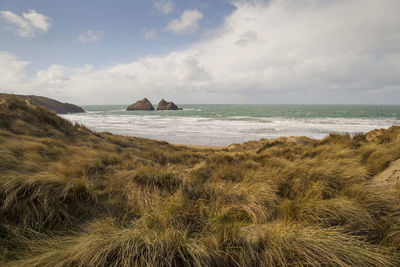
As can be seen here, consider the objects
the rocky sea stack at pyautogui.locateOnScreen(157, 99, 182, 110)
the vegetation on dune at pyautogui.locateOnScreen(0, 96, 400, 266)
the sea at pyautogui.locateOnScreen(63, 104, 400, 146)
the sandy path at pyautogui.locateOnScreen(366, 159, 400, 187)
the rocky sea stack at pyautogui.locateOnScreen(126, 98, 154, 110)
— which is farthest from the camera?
the rocky sea stack at pyautogui.locateOnScreen(126, 98, 154, 110)

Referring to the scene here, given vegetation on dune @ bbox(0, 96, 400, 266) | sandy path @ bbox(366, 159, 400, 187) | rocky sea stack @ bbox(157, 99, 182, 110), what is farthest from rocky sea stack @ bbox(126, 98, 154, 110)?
sandy path @ bbox(366, 159, 400, 187)

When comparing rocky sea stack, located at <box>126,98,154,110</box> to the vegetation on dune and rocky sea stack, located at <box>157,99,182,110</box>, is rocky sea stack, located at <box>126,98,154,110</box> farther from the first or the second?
the vegetation on dune

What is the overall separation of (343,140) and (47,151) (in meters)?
13.5

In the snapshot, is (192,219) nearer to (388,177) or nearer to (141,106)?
(388,177)

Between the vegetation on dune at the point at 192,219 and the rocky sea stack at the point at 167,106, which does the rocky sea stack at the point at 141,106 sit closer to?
the rocky sea stack at the point at 167,106

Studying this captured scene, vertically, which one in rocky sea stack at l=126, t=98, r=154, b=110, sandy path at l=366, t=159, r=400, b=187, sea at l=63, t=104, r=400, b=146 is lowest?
sea at l=63, t=104, r=400, b=146

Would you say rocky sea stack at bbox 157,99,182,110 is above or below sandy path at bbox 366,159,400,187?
above

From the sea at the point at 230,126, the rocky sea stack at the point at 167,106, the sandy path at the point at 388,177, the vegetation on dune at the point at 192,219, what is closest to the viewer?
the vegetation on dune at the point at 192,219

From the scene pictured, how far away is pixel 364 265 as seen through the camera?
6.20ft

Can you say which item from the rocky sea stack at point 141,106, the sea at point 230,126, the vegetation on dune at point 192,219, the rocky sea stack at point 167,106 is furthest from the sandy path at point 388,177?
the rocky sea stack at point 141,106

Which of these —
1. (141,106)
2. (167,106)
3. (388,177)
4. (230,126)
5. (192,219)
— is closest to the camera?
(192,219)

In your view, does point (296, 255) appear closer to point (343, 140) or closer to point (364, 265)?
point (364, 265)

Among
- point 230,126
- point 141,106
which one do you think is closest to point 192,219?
point 230,126

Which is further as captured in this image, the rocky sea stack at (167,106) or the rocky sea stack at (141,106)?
the rocky sea stack at (141,106)
